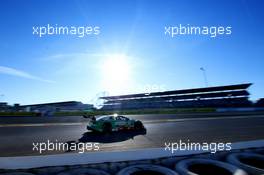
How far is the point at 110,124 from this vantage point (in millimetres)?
14711

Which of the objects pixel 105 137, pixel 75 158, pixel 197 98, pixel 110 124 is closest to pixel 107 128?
pixel 110 124

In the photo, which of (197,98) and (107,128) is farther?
(197,98)

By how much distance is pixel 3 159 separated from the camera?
242 inches

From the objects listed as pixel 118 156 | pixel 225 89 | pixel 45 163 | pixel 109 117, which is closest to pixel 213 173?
pixel 118 156

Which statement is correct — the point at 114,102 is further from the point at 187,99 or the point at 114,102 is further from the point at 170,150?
the point at 170,150

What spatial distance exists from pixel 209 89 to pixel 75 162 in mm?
73863

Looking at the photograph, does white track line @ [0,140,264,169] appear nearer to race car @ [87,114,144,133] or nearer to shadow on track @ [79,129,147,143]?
shadow on track @ [79,129,147,143]

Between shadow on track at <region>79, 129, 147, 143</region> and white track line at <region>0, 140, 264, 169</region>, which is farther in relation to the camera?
shadow on track at <region>79, 129, 147, 143</region>

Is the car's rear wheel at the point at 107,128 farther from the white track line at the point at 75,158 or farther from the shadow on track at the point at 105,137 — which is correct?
the white track line at the point at 75,158

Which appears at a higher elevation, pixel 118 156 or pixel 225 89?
pixel 225 89

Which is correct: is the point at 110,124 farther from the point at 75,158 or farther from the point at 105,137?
the point at 75,158

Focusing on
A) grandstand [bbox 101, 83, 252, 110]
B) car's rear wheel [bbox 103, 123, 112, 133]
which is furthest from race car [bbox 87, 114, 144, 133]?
grandstand [bbox 101, 83, 252, 110]

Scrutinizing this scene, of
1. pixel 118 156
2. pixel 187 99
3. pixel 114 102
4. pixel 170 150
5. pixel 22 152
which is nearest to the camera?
pixel 118 156

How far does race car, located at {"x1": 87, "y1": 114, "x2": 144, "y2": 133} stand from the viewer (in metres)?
14.5
